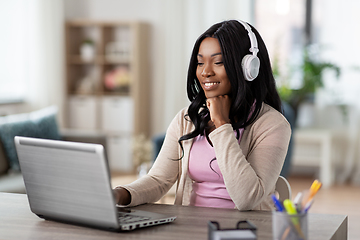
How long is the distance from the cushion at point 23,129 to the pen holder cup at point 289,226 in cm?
260

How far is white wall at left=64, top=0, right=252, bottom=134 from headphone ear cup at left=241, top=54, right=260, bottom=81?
3.49 metres

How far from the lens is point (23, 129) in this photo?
339cm

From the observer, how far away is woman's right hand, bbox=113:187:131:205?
1.35 m

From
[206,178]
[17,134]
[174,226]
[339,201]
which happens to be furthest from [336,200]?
[174,226]

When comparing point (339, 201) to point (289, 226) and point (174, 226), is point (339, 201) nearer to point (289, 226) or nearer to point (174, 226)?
point (174, 226)

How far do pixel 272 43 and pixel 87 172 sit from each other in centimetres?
422

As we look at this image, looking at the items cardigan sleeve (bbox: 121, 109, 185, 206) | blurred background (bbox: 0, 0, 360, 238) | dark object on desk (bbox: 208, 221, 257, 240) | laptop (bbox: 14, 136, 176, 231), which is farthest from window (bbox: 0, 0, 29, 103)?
dark object on desk (bbox: 208, 221, 257, 240)

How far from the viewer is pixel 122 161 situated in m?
5.23

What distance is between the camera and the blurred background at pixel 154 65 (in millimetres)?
4648

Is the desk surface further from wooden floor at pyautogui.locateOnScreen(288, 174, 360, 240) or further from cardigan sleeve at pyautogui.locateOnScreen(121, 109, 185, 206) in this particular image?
wooden floor at pyautogui.locateOnScreen(288, 174, 360, 240)

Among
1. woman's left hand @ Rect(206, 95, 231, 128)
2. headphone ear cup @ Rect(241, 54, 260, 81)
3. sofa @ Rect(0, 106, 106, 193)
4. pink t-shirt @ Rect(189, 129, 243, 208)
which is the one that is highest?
headphone ear cup @ Rect(241, 54, 260, 81)

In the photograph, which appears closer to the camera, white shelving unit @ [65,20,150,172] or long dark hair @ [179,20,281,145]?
long dark hair @ [179,20,281,145]

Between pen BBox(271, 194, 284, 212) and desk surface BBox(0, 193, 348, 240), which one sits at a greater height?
pen BBox(271, 194, 284, 212)

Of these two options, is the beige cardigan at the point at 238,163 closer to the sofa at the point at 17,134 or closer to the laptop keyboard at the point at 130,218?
the laptop keyboard at the point at 130,218
